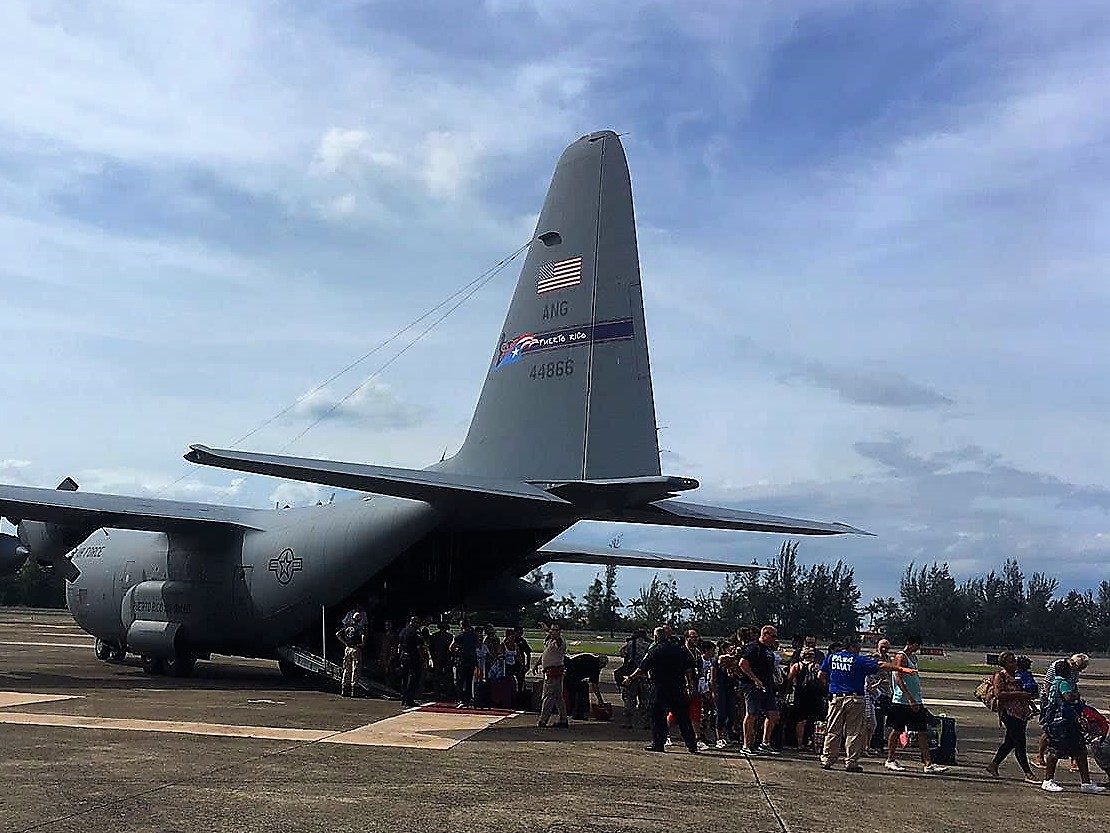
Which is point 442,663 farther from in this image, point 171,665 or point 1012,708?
point 1012,708

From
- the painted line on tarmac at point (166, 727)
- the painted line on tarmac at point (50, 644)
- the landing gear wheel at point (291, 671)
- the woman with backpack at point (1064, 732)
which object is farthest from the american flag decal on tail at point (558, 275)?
the painted line on tarmac at point (50, 644)

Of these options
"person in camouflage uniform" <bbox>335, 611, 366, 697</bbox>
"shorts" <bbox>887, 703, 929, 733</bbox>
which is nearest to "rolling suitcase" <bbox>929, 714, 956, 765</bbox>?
"shorts" <bbox>887, 703, 929, 733</bbox>

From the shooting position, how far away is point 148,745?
10703mm

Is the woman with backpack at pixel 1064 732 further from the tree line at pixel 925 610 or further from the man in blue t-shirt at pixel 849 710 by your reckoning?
the tree line at pixel 925 610

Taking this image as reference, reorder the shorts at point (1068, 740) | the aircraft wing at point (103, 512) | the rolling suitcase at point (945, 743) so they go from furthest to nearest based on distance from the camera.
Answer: the aircraft wing at point (103, 512)
the rolling suitcase at point (945, 743)
the shorts at point (1068, 740)

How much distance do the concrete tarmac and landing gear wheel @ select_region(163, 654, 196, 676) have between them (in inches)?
208

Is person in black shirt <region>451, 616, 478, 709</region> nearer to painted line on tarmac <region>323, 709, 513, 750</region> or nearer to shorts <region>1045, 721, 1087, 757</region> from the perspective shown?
painted line on tarmac <region>323, 709, 513, 750</region>

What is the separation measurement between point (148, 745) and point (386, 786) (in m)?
3.40

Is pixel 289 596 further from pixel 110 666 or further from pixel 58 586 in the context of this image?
pixel 58 586

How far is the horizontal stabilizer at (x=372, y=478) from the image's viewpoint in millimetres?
12117

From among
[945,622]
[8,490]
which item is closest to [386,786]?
[8,490]

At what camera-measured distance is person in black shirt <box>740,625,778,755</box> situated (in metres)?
11.8

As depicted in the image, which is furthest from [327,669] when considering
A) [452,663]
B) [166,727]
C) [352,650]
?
[166,727]

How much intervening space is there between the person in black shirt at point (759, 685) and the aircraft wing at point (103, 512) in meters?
10.9
